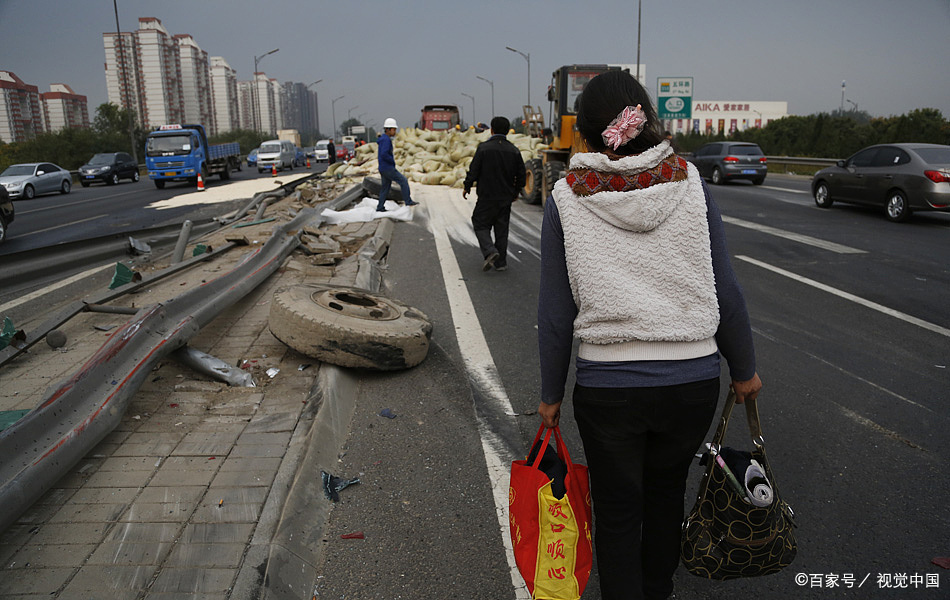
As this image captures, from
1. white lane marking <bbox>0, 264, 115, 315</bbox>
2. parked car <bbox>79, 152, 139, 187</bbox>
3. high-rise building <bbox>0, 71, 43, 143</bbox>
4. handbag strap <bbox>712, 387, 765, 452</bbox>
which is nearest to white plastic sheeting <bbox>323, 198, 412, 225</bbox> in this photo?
white lane marking <bbox>0, 264, 115, 315</bbox>

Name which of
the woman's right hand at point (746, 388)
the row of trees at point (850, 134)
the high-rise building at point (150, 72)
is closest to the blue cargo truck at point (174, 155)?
the row of trees at point (850, 134)

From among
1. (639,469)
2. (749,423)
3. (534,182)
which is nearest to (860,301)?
(749,423)

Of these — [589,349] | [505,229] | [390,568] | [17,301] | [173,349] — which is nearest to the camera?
[589,349]

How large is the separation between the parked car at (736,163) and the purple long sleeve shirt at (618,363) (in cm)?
2275

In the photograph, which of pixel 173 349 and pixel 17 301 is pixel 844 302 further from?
pixel 17 301

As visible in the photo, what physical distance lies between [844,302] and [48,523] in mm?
7583

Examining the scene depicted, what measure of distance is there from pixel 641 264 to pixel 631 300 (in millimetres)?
116

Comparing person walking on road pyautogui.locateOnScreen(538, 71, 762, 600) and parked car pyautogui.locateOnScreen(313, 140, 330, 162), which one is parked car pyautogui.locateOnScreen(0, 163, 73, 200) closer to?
person walking on road pyautogui.locateOnScreen(538, 71, 762, 600)

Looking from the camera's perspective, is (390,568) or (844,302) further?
(844,302)

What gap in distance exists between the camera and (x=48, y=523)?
10.3 feet

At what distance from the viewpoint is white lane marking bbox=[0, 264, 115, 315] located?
27.6 ft

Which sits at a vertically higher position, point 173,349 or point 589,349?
point 589,349

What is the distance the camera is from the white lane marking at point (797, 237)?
10.6m

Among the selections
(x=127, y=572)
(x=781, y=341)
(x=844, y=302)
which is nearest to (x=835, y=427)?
(x=781, y=341)
